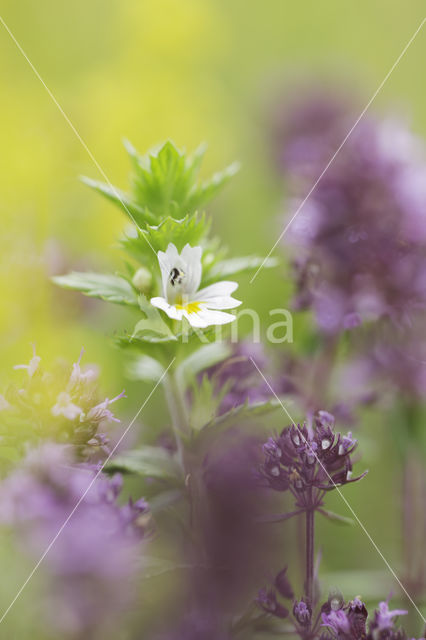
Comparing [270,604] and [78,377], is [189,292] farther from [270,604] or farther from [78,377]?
[270,604]

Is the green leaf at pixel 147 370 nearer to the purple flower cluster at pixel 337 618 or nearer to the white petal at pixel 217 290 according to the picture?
the white petal at pixel 217 290

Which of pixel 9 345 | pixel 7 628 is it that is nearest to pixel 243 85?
pixel 9 345

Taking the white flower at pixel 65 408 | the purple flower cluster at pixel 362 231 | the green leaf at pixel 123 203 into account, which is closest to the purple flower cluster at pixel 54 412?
the white flower at pixel 65 408

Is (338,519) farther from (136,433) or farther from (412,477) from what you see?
(412,477)

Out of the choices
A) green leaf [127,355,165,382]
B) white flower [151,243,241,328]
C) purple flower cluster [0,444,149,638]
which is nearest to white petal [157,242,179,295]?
white flower [151,243,241,328]

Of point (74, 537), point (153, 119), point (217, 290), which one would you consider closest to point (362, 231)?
point (217, 290)

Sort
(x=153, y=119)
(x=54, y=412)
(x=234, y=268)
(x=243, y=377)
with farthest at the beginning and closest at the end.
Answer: (x=153, y=119), (x=243, y=377), (x=234, y=268), (x=54, y=412)
